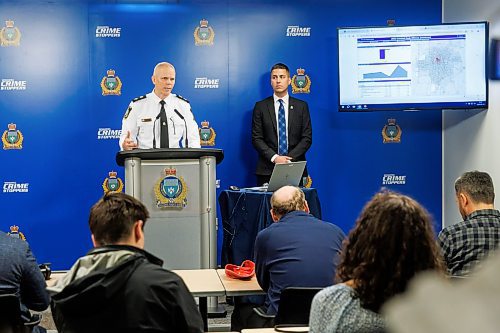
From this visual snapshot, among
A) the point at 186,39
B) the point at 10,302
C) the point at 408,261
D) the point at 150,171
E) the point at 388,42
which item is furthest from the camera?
the point at 186,39

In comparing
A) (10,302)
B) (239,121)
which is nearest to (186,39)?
(239,121)

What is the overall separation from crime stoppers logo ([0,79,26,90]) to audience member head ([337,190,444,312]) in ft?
19.6

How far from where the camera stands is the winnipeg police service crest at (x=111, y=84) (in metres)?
7.05

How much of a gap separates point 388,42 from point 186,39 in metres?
2.07

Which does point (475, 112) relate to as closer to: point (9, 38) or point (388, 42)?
point (388, 42)

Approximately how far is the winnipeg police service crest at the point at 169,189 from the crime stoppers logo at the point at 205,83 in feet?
8.16

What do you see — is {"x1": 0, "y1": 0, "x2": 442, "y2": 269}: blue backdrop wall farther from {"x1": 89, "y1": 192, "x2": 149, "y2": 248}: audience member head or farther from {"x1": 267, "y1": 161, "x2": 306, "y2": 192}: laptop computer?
{"x1": 89, "y1": 192, "x2": 149, "y2": 248}: audience member head

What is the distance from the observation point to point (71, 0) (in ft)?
23.0

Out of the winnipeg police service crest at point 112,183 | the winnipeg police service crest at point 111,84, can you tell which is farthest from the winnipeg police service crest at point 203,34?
the winnipeg police service crest at point 112,183

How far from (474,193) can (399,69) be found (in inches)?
139

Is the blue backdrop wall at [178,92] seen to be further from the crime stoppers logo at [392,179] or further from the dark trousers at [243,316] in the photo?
the dark trousers at [243,316]

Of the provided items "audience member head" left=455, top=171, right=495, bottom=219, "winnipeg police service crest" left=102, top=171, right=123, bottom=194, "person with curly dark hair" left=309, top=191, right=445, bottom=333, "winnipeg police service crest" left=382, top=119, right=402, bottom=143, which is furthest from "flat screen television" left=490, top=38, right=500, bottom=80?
"person with curly dark hair" left=309, top=191, right=445, bottom=333

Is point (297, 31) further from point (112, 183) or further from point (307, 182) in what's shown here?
point (112, 183)

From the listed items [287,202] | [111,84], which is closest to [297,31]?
[111,84]
